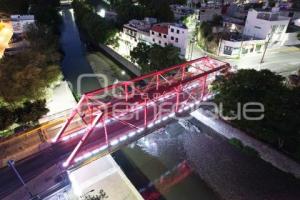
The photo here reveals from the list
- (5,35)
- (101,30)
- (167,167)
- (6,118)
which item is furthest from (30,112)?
(5,35)

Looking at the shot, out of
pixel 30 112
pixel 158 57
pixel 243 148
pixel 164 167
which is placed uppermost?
pixel 158 57

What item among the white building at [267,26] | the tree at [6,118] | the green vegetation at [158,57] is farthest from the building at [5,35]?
the white building at [267,26]

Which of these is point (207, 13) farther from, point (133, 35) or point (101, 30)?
point (101, 30)

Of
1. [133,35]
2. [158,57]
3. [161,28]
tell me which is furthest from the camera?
[133,35]

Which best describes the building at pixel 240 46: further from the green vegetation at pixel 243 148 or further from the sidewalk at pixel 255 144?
the green vegetation at pixel 243 148

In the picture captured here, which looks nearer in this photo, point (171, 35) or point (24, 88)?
point (24, 88)

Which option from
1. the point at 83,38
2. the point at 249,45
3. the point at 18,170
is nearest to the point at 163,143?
the point at 18,170
